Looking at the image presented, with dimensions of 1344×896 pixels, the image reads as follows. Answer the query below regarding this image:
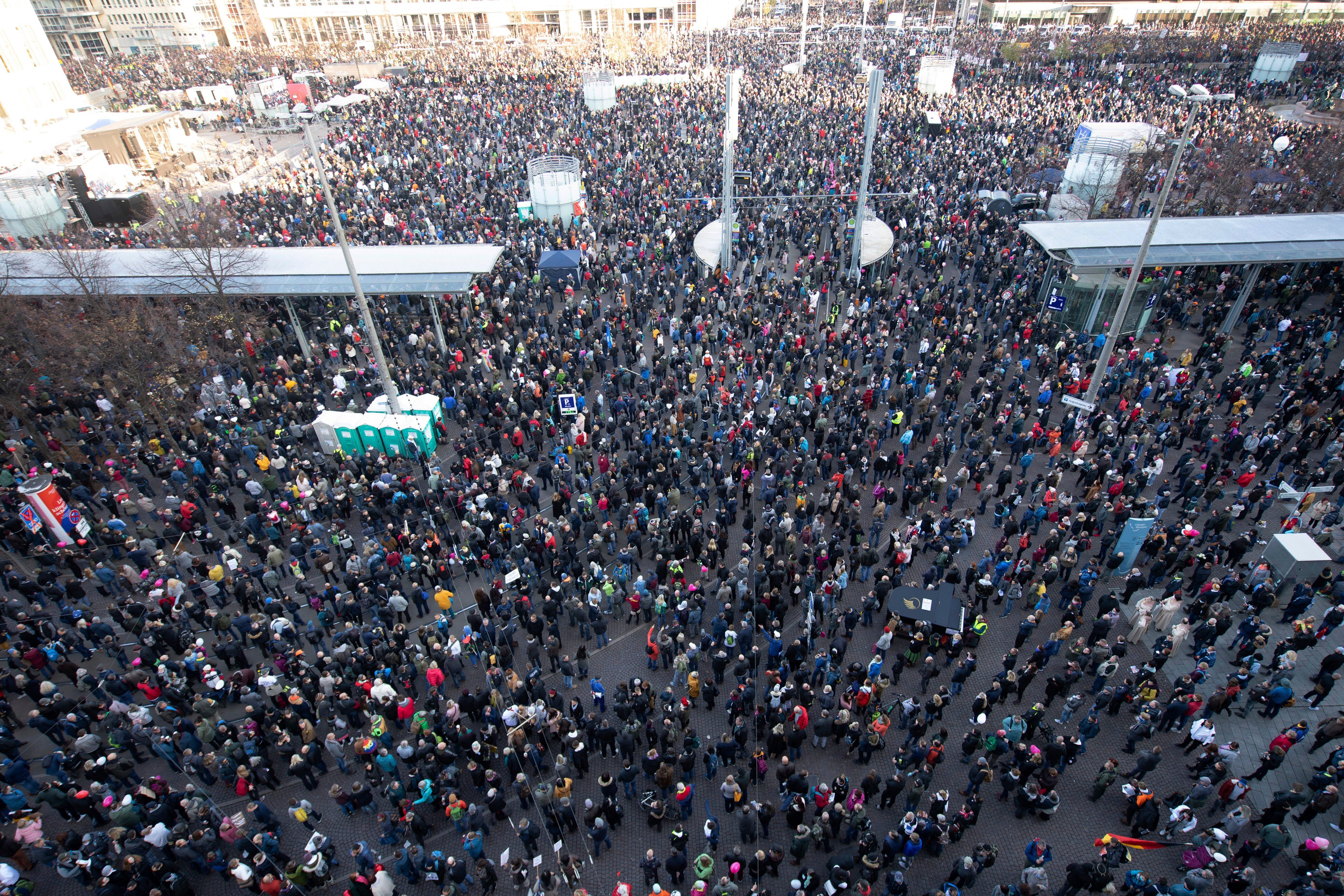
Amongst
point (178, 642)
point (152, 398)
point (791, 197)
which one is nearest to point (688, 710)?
point (178, 642)

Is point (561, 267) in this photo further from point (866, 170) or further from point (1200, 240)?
point (1200, 240)

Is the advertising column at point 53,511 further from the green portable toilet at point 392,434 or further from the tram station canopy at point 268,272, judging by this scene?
the tram station canopy at point 268,272

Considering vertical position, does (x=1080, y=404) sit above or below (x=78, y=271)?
below

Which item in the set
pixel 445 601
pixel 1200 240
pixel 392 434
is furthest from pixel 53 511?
pixel 1200 240

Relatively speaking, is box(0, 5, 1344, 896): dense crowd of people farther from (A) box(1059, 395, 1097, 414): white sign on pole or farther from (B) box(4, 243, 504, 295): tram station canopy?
(B) box(4, 243, 504, 295): tram station canopy

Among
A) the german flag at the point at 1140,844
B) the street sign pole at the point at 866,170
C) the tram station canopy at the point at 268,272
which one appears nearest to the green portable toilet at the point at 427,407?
the tram station canopy at the point at 268,272

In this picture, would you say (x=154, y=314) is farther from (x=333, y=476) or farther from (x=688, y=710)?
(x=688, y=710)
